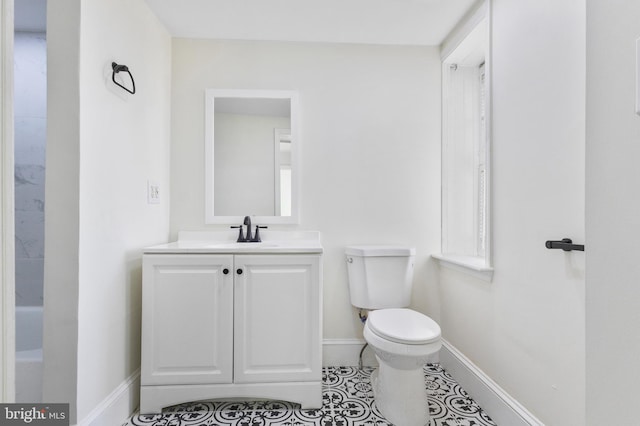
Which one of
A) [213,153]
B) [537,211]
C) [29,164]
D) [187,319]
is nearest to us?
[537,211]

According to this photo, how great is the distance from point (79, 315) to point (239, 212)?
1056mm

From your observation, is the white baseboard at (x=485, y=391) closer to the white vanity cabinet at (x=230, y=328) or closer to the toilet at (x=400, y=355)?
the toilet at (x=400, y=355)

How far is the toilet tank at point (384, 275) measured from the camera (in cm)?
198

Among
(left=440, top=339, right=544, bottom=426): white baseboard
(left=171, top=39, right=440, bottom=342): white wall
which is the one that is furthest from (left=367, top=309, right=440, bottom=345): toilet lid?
(left=171, top=39, right=440, bottom=342): white wall

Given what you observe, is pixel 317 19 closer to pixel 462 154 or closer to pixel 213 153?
pixel 213 153

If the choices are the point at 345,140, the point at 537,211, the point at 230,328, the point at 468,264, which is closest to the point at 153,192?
the point at 230,328

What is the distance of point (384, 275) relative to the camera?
1.99m

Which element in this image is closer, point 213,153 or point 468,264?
point 468,264

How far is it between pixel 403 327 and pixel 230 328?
0.87 metres

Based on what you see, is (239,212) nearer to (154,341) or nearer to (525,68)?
(154,341)

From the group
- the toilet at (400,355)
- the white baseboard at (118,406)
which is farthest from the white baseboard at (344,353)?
the white baseboard at (118,406)

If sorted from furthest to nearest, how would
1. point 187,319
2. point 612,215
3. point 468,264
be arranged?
1. point 468,264
2. point 187,319
3. point 612,215

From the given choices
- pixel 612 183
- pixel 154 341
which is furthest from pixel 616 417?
pixel 154 341

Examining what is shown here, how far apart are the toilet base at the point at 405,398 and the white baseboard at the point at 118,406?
4.17ft
